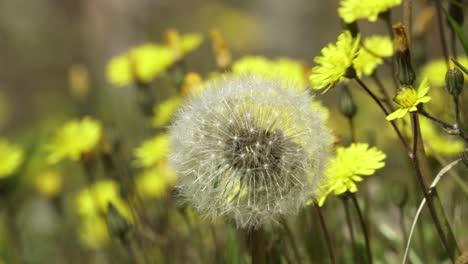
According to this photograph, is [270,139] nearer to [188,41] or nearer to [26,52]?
[188,41]

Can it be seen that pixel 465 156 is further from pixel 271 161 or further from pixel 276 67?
pixel 276 67

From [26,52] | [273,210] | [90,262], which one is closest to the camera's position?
[273,210]

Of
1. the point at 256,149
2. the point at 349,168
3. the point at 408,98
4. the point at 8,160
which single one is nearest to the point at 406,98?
the point at 408,98

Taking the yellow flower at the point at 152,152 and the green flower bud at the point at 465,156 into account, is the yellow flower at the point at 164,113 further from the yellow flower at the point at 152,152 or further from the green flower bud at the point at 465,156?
the green flower bud at the point at 465,156

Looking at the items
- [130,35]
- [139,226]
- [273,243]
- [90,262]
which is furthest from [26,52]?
[273,243]

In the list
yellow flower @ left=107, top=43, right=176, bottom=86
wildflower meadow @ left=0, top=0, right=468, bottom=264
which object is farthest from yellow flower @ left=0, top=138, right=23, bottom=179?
yellow flower @ left=107, top=43, right=176, bottom=86

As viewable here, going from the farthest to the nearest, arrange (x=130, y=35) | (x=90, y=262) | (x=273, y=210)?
1. (x=130, y=35)
2. (x=90, y=262)
3. (x=273, y=210)
